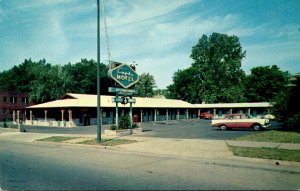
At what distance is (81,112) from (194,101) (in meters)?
48.9

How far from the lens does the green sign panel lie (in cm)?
2350

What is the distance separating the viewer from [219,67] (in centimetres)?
7050

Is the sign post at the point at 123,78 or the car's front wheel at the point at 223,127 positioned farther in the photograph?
the car's front wheel at the point at 223,127

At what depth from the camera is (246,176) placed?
8305mm

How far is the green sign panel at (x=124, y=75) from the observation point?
23500mm

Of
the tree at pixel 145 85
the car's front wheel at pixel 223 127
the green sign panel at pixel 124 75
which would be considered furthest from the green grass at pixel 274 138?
the tree at pixel 145 85

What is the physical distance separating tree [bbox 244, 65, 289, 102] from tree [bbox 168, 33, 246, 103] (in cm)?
872

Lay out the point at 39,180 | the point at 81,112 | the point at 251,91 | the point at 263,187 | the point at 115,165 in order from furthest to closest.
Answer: the point at 251,91, the point at 81,112, the point at 115,165, the point at 39,180, the point at 263,187

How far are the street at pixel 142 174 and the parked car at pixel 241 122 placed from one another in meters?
15.2

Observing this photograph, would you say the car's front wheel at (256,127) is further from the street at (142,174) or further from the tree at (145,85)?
the tree at (145,85)

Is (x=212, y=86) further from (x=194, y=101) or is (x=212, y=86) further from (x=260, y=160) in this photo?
(x=260, y=160)

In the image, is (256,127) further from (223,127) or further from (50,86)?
(50,86)

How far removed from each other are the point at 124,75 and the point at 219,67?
5048 cm

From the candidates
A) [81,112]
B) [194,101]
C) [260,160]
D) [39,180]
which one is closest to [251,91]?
[194,101]
